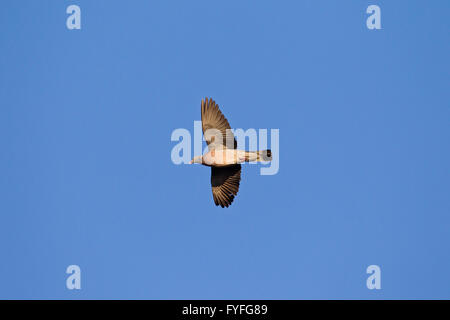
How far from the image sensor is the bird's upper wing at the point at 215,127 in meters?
22.2

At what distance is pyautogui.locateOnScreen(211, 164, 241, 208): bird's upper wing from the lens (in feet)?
74.9

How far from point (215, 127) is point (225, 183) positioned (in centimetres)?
167

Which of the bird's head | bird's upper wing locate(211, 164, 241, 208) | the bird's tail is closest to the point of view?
the bird's tail

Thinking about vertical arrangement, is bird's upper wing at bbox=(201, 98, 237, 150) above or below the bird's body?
above

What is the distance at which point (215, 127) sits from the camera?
73.2 feet

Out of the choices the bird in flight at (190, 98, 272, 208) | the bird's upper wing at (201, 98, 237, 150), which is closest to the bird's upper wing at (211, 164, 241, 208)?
the bird in flight at (190, 98, 272, 208)

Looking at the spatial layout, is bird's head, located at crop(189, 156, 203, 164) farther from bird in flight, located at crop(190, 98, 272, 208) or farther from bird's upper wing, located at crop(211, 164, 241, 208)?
bird's upper wing, located at crop(211, 164, 241, 208)

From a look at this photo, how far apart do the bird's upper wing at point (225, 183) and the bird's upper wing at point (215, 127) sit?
30.1 inches

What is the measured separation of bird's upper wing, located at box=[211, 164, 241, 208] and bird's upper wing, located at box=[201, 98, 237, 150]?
765 millimetres

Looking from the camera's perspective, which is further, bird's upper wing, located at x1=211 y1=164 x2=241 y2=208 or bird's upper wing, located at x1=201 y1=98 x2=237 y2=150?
bird's upper wing, located at x1=211 y1=164 x2=241 y2=208

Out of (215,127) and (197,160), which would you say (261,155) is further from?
(197,160)
